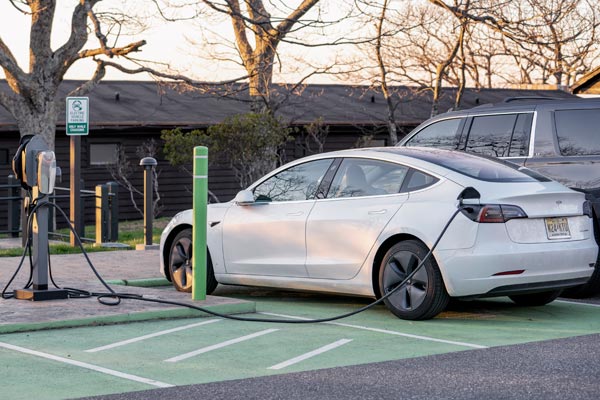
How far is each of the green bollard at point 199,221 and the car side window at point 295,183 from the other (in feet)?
3.40

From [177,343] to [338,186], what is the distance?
8.59ft

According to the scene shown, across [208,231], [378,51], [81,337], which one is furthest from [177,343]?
[378,51]

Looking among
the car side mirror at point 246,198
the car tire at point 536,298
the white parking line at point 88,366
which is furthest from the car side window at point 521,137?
the white parking line at point 88,366

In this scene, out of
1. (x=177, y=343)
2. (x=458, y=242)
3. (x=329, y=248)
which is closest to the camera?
(x=177, y=343)

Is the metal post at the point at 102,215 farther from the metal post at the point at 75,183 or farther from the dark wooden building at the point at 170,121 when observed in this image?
the dark wooden building at the point at 170,121

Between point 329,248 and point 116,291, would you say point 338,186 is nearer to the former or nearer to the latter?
point 329,248

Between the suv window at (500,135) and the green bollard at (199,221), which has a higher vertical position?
the suv window at (500,135)

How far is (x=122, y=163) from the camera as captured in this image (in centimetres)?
3059

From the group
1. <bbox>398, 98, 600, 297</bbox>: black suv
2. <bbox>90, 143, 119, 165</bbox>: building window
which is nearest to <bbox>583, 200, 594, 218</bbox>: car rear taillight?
<bbox>398, 98, 600, 297</bbox>: black suv

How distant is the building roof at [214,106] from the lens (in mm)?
29891

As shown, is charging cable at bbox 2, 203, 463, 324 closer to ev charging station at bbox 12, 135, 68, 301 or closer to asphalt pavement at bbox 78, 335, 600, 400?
ev charging station at bbox 12, 135, 68, 301

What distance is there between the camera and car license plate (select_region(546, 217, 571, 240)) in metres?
9.44

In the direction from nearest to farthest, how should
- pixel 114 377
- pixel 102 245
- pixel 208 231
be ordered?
1. pixel 114 377
2. pixel 208 231
3. pixel 102 245

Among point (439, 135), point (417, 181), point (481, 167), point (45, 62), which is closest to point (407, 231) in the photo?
point (417, 181)
